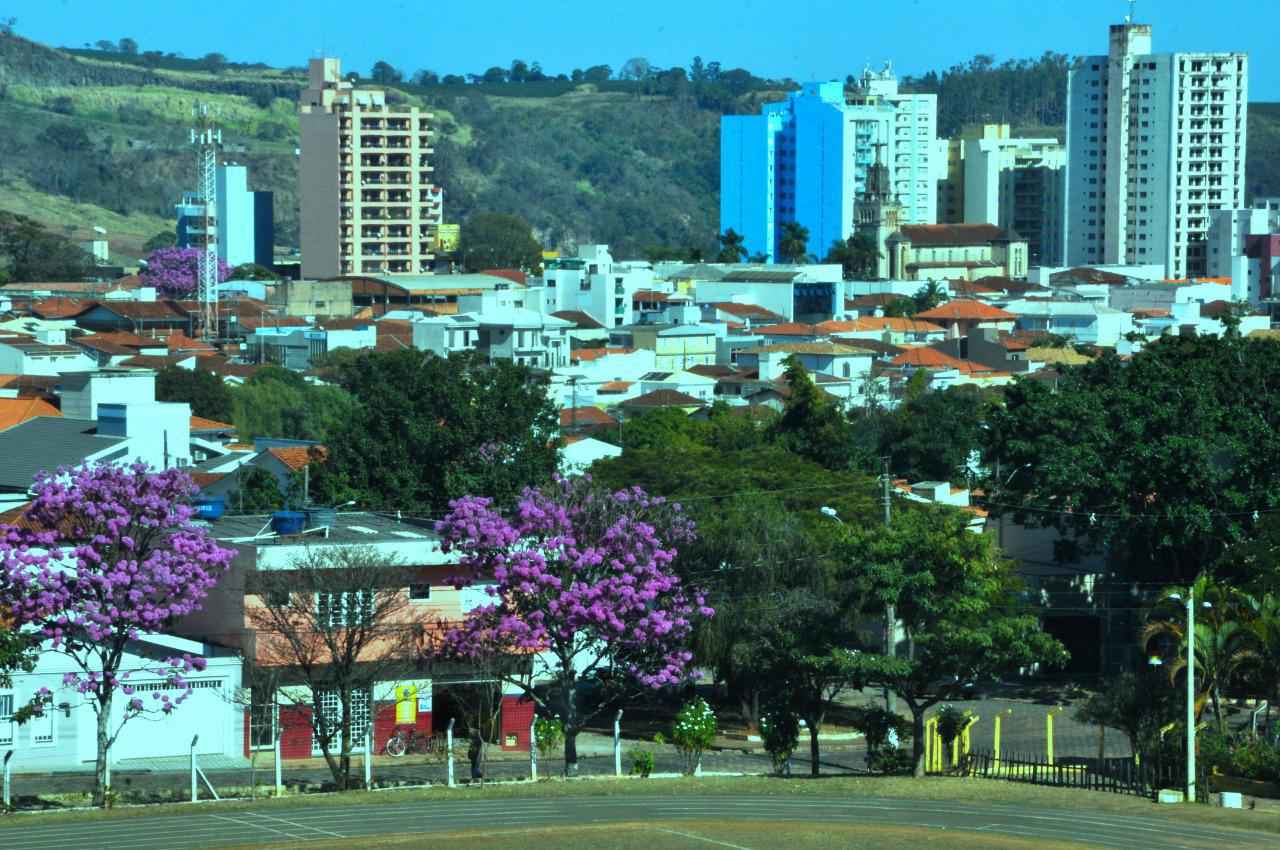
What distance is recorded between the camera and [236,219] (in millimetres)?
151375

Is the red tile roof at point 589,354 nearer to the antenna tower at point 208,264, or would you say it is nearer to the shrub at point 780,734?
the antenna tower at point 208,264

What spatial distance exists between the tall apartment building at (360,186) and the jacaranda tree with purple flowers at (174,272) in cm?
→ 1326

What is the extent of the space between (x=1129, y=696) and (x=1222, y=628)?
1.96 m

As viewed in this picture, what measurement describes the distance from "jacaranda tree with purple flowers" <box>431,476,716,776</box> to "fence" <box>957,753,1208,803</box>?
203 inches

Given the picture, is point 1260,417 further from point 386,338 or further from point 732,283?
point 732,283

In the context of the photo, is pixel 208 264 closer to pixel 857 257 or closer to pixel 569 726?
pixel 857 257

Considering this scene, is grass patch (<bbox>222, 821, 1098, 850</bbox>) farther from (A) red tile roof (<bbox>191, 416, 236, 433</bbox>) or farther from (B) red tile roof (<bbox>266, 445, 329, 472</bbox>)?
(A) red tile roof (<bbox>191, 416, 236, 433</bbox>)

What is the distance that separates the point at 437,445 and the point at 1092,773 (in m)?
21.0

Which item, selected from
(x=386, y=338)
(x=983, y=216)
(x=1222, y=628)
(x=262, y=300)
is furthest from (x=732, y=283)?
(x=1222, y=628)

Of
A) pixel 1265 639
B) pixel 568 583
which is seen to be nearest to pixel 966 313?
pixel 1265 639

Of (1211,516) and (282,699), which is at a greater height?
(1211,516)

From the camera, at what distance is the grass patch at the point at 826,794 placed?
30.9m

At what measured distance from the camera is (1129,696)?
1422 inches

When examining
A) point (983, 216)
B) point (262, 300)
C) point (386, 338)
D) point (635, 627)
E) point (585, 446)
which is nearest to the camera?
point (635, 627)
